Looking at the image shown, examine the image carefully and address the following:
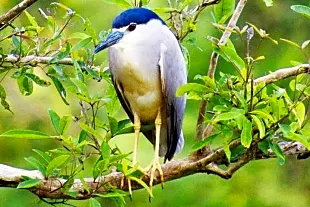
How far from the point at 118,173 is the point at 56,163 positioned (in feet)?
0.82

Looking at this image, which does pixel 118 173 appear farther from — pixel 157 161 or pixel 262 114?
pixel 262 114

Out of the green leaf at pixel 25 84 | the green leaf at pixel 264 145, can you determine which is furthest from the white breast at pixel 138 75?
the green leaf at pixel 264 145

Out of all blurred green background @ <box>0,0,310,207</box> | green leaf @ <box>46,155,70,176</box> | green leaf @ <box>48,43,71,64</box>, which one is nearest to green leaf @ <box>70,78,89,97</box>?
green leaf @ <box>48,43,71,64</box>

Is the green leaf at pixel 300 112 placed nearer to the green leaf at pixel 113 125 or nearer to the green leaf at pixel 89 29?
the green leaf at pixel 113 125

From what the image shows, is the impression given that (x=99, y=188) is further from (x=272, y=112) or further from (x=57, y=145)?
(x=57, y=145)

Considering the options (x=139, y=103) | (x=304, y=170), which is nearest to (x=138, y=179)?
(x=139, y=103)

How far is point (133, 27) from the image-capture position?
2355 millimetres

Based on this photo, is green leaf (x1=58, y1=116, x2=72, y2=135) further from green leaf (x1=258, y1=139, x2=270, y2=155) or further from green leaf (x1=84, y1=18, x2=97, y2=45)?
green leaf (x1=258, y1=139, x2=270, y2=155)

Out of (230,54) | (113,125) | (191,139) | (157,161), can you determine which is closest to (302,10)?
(230,54)

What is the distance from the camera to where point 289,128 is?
5.92ft

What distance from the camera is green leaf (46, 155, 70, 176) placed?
1850 mm

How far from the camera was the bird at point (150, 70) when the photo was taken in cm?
234

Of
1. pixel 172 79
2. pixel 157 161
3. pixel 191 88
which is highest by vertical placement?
pixel 191 88

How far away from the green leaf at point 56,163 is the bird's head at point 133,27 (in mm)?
395
